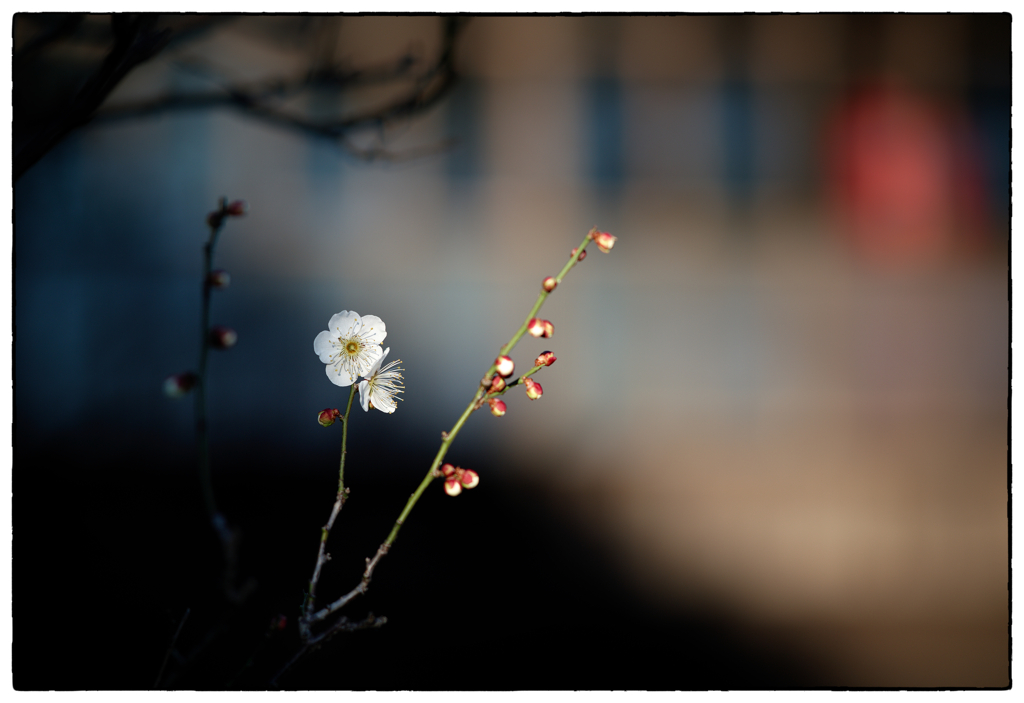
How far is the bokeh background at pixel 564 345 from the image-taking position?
34.4 inches

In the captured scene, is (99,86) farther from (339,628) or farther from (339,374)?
(339,628)

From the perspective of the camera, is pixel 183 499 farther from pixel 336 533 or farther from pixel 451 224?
pixel 451 224

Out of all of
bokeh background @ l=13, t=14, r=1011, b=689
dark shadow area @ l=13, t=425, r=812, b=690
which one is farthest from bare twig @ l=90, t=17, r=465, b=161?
dark shadow area @ l=13, t=425, r=812, b=690

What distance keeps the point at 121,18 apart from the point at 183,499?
0.67m

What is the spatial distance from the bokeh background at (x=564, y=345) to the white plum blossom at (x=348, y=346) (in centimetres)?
30

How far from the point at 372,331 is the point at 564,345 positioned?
411 millimetres

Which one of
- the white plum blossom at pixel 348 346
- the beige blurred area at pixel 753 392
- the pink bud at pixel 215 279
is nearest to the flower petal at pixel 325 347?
the white plum blossom at pixel 348 346

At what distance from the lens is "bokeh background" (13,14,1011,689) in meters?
0.88

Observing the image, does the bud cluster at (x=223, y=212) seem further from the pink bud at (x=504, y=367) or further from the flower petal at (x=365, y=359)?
the pink bud at (x=504, y=367)

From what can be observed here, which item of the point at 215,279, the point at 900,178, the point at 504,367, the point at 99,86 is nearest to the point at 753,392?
the point at 900,178

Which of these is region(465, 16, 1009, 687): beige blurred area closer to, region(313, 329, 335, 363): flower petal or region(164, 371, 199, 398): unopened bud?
region(313, 329, 335, 363): flower petal

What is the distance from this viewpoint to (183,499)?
2.96 feet

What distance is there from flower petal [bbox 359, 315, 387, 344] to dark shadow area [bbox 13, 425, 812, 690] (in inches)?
13.9

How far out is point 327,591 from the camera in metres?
0.89
